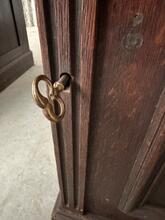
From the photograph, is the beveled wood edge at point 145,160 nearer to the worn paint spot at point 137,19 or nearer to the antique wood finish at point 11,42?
the worn paint spot at point 137,19

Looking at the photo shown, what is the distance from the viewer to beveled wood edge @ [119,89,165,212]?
0.34 meters

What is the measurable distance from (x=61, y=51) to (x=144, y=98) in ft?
0.55

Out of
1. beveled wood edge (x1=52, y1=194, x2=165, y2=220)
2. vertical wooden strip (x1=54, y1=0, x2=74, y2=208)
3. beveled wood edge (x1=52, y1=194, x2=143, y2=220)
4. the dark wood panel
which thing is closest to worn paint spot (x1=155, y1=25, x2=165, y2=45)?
the dark wood panel

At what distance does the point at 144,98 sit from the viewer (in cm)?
33

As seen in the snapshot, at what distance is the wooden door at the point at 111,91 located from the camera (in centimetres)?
26

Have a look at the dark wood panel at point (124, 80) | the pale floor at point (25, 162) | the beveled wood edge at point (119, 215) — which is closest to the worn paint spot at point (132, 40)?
the dark wood panel at point (124, 80)

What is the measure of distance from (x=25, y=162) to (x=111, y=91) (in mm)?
933

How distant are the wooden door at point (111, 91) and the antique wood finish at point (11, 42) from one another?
145 centimetres

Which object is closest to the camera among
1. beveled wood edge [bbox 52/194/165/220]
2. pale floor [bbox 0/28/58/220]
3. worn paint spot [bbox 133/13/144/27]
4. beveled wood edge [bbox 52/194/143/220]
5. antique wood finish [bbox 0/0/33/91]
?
worn paint spot [bbox 133/13/144/27]

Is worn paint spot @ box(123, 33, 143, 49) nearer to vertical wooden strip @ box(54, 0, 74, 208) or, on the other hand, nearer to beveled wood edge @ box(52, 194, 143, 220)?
vertical wooden strip @ box(54, 0, 74, 208)

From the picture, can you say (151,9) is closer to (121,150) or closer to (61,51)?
(61,51)

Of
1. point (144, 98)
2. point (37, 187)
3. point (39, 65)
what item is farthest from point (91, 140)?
point (39, 65)

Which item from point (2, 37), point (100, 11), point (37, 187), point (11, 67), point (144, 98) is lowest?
point (37, 187)

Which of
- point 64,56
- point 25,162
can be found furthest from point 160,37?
point 25,162
